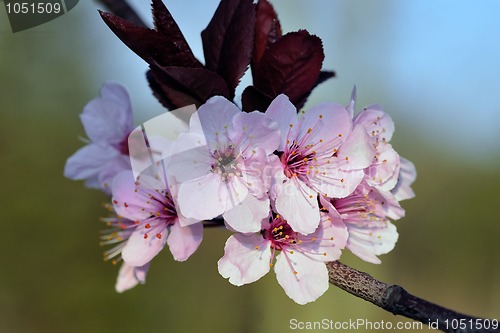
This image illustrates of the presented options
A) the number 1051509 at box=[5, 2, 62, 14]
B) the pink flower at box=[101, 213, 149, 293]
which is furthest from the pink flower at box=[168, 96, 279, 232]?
the number 1051509 at box=[5, 2, 62, 14]

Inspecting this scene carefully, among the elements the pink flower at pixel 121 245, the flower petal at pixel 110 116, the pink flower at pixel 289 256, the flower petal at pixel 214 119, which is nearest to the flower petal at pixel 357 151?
the pink flower at pixel 289 256

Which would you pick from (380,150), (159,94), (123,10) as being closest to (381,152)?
(380,150)

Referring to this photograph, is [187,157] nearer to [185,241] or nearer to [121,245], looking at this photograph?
[185,241]

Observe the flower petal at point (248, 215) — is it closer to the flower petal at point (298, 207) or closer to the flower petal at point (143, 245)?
the flower petal at point (298, 207)

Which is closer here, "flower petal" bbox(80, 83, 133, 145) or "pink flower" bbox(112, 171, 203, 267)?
"pink flower" bbox(112, 171, 203, 267)

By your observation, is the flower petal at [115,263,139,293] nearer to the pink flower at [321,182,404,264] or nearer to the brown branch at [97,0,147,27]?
the pink flower at [321,182,404,264]
